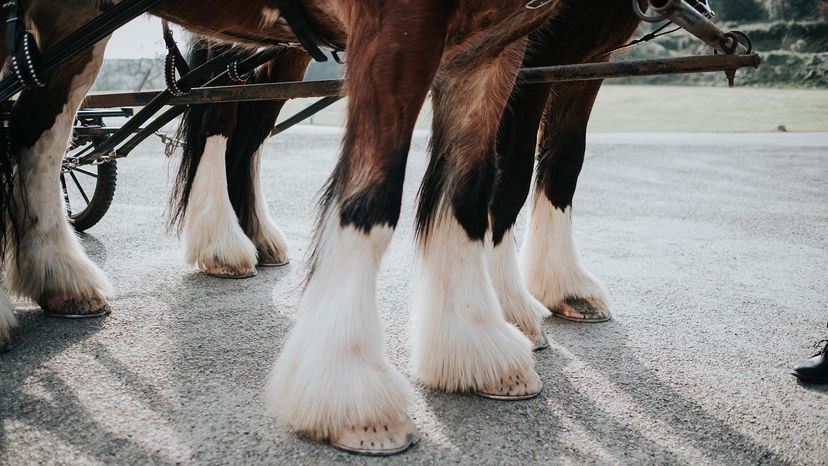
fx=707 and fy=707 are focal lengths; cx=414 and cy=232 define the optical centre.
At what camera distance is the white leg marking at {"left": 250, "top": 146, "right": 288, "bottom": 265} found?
3291mm

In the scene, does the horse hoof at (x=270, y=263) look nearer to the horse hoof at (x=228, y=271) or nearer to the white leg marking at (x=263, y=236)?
the white leg marking at (x=263, y=236)

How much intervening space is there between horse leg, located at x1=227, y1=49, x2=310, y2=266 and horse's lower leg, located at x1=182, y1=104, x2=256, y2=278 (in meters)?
0.08

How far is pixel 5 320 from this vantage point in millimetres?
2127

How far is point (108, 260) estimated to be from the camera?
322 cm

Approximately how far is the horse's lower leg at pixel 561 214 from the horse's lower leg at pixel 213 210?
1.25 metres

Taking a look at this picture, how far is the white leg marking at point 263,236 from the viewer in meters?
3.29

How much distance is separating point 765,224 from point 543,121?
261cm

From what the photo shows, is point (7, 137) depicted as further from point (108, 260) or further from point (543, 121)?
point (543, 121)

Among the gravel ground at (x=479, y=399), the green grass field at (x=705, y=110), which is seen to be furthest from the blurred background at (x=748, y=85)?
the gravel ground at (x=479, y=399)

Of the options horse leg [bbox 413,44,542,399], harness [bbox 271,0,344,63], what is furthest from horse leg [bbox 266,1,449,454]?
horse leg [bbox 413,44,542,399]

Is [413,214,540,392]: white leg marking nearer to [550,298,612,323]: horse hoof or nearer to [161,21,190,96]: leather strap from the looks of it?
[550,298,612,323]: horse hoof

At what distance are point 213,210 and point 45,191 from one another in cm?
75

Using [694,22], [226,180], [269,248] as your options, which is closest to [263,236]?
[269,248]

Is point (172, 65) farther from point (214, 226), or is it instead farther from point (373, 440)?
point (373, 440)
